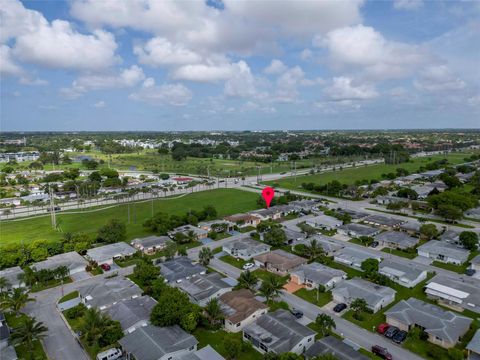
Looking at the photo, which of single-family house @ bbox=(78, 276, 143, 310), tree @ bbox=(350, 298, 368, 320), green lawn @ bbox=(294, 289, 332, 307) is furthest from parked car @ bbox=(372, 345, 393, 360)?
single-family house @ bbox=(78, 276, 143, 310)

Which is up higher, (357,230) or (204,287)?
(357,230)

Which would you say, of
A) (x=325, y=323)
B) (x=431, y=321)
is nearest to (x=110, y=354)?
(x=325, y=323)

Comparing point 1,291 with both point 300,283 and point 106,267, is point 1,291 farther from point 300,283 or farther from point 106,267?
point 300,283

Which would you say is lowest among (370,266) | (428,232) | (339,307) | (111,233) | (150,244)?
(339,307)

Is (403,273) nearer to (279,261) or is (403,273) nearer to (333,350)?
(279,261)

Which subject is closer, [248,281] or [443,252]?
[248,281]

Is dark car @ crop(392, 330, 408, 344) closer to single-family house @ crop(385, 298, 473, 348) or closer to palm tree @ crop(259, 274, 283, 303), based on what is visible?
single-family house @ crop(385, 298, 473, 348)

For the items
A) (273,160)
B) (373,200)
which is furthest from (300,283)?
(273,160)

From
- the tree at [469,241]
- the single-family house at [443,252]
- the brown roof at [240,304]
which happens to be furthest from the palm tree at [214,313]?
the tree at [469,241]
